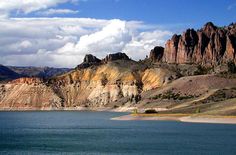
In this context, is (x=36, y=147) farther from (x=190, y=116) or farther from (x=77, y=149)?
(x=190, y=116)

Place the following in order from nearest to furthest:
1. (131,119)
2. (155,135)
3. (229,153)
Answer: (229,153) → (155,135) → (131,119)

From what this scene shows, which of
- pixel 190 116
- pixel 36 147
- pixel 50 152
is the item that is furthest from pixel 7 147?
pixel 190 116

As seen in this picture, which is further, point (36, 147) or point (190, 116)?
point (190, 116)

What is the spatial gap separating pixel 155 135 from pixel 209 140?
15.1m

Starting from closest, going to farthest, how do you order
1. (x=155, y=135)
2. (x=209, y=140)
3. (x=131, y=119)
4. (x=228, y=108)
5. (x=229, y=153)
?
(x=229, y=153), (x=209, y=140), (x=155, y=135), (x=228, y=108), (x=131, y=119)

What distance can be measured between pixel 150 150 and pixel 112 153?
6.53m

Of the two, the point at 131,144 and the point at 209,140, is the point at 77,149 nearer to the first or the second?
the point at 131,144

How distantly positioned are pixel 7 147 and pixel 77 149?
425 inches

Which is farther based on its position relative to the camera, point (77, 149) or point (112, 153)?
point (77, 149)

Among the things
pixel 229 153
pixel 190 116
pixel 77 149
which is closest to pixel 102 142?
pixel 77 149

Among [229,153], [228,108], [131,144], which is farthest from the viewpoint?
[228,108]

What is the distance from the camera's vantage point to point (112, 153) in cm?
7381

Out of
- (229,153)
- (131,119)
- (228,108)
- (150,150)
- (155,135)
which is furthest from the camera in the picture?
(131,119)

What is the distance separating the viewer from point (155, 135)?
10500cm
